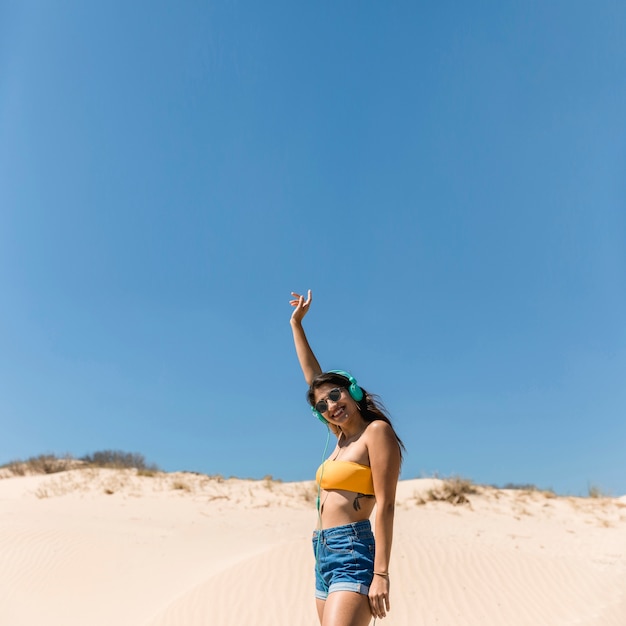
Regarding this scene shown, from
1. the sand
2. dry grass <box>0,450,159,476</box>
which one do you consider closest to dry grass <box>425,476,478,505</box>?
the sand

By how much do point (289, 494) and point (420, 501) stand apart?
426 centimetres

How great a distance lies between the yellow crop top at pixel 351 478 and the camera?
11.3ft

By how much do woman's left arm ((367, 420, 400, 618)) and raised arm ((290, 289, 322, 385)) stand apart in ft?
3.22

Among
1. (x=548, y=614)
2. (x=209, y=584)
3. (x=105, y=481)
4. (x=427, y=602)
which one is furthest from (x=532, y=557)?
(x=105, y=481)

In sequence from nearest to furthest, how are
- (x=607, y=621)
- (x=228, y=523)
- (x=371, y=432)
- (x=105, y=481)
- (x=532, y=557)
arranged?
(x=371, y=432)
(x=607, y=621)
(x=532, y=557)
(x=228, y=523)
(x=105, y=481)

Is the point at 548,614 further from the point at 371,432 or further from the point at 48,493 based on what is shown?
the point at 48,493

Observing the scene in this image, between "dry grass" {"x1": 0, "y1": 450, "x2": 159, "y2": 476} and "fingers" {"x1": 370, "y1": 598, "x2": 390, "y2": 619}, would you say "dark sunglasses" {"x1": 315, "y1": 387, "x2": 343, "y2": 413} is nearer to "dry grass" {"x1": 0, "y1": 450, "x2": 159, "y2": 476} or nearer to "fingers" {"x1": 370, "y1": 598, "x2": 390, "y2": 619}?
"fingers" {"x1": 370, "y1": 598, "x2": 390, "y2": 619}

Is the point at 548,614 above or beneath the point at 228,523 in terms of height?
beneath

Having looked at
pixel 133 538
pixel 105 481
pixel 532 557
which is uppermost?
pixel 105 481

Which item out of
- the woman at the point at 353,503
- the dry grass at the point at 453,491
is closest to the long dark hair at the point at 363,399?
the woman at the point at 353,503

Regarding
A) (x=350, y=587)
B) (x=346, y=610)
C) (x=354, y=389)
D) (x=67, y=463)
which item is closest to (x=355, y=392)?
(x=354, y=389)

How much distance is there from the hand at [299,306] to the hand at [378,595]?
206 centimetres

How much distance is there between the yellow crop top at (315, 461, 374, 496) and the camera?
3.45 meters

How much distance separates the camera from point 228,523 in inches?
675
